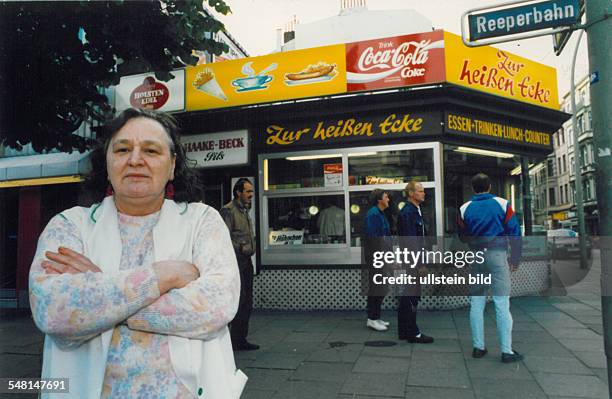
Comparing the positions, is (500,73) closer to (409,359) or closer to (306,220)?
(306,220)

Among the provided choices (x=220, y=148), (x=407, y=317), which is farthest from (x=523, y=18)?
(x=220, y=148)

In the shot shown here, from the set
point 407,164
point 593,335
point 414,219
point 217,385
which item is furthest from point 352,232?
point 217,385

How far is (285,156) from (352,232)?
1.98m

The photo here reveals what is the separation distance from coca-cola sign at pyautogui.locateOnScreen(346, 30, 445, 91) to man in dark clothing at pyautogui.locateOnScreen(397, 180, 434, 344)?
2707mm

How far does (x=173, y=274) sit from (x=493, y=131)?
27.0 feet

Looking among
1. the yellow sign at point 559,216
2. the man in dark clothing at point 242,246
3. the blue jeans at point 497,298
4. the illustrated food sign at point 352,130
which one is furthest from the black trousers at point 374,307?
the yellow sign at point 559,216

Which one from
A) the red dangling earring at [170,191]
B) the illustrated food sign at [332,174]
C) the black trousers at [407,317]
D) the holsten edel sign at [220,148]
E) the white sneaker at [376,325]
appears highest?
the holsten edel sign at [220,148]

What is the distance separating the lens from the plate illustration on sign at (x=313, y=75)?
25.6ft

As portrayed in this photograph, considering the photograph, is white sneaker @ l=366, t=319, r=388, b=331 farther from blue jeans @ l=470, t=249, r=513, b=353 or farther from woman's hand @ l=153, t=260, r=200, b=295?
woman's hand @ l=153, t=260, r=200, b=295

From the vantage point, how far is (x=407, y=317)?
216 inches

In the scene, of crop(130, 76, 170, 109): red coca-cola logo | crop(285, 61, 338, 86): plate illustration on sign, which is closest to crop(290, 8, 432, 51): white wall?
crop(285, 61, 338, 86): plate illustration on sign

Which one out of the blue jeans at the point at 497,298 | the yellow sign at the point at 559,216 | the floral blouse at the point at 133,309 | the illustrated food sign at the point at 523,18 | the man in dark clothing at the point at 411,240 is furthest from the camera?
the yellow sign at the point at 559,216

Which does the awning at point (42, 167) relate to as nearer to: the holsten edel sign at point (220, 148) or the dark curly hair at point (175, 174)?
the holsten edel sign at point (220, 148)

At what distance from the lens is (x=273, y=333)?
20.3 feet
